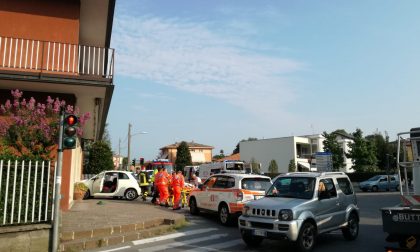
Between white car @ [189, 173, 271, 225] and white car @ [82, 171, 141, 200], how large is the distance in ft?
28.0

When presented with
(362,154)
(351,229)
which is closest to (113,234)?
(351,229)

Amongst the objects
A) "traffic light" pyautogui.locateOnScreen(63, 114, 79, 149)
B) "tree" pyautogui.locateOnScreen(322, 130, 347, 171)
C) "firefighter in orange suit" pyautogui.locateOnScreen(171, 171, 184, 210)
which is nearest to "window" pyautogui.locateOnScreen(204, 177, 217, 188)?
"firefighter in orange suit" pyautogui.locateOnScreen(171, 171, 184, 210)

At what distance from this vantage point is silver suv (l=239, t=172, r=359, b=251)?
8.76 metres

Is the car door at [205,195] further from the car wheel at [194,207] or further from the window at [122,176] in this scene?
the window at [122,176]

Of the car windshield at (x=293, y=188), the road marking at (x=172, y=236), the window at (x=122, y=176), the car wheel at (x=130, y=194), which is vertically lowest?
the road marking at (x=172, y=236)

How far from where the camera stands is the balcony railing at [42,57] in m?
12.9

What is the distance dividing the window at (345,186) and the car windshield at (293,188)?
1332mm

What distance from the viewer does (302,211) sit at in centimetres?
894

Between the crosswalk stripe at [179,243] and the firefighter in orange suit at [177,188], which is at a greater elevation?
the firefighter in orange suit at [177,188]

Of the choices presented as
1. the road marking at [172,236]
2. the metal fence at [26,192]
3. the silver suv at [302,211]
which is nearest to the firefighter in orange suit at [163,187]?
the road marking at [172,236]

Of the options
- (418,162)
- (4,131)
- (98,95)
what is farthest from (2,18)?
(418,162)

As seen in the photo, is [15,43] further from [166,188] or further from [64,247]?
[166,188]

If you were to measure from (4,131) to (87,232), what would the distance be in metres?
3.68

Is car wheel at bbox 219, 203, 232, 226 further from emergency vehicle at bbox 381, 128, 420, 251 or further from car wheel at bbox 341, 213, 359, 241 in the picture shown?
emergency vehicle at bbox 381, 128, 420, 251
